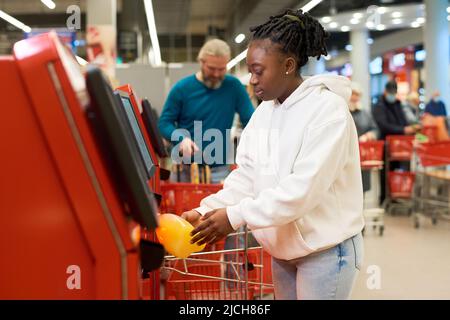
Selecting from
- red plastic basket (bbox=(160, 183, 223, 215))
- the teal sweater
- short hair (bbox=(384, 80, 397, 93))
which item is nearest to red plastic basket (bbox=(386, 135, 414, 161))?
short hair (bbox=(384, 80, 397, 93))

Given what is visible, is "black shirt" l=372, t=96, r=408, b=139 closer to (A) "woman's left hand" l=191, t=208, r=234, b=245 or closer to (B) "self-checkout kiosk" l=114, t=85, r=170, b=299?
(B) "self-checkout kiosk" l=114, t=85, r=170, b=299

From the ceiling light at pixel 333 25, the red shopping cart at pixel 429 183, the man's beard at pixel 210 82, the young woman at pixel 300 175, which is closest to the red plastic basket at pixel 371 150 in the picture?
the red shopping cart at pixel 429 183

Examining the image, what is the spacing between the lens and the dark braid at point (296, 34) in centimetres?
201

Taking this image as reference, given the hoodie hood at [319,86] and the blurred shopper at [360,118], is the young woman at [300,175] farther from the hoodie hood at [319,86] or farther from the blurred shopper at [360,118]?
the blurred shopper at [360,118]

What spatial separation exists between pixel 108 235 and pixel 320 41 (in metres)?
1.13

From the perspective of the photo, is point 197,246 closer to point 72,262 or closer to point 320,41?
point 72,262

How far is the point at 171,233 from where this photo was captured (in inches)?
76.5

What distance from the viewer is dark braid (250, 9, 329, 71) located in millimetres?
2006

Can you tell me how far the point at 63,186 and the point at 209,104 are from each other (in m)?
3.08

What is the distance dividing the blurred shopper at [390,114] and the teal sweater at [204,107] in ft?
18.3

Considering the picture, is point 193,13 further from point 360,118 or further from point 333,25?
point 360,118

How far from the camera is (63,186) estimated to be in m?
1.35

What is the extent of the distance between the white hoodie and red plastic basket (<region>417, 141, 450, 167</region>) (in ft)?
20.9
